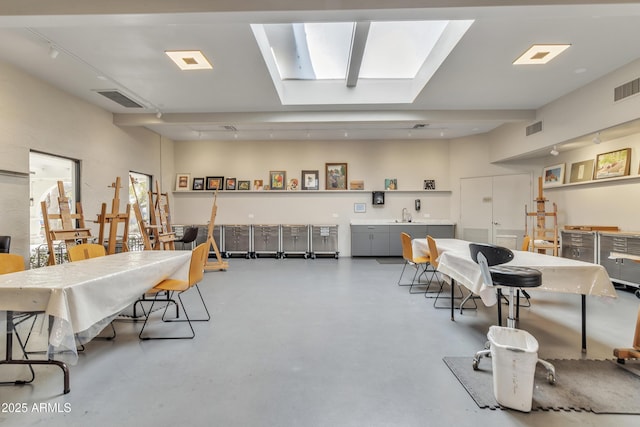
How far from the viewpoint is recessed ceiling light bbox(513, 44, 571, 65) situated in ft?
12.0

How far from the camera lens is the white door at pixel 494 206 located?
24.2 ft

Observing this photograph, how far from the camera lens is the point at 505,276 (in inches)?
86.7

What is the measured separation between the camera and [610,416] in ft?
5.79

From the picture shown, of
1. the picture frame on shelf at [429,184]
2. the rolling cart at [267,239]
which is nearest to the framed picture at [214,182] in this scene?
the rolling cart at [267,239]

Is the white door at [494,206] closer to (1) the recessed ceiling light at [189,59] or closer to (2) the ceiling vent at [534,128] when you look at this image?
(2) the ceiling vent at [534,128]

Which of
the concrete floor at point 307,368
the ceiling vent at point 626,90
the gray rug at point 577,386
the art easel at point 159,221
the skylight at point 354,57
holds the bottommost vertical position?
the concrete floor at point 307,368

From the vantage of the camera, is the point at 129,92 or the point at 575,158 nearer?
the point at 129,92

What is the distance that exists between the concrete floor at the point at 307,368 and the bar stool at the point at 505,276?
35 centimetres

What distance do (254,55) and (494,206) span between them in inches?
285

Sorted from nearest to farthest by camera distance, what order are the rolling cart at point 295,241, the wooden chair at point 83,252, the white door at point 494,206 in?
the wooden chair at point 83,252, the white door at point 494,206, the rolling cart at point 295,241

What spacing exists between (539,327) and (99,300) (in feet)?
14.4

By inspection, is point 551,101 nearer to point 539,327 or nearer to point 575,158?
point 575,158

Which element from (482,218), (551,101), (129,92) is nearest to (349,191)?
(482,218)

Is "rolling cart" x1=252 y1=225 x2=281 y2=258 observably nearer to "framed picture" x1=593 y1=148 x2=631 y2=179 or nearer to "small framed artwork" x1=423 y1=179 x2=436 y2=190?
"small framed artwork" x1=423 y1=179 x2=436 y2=190
